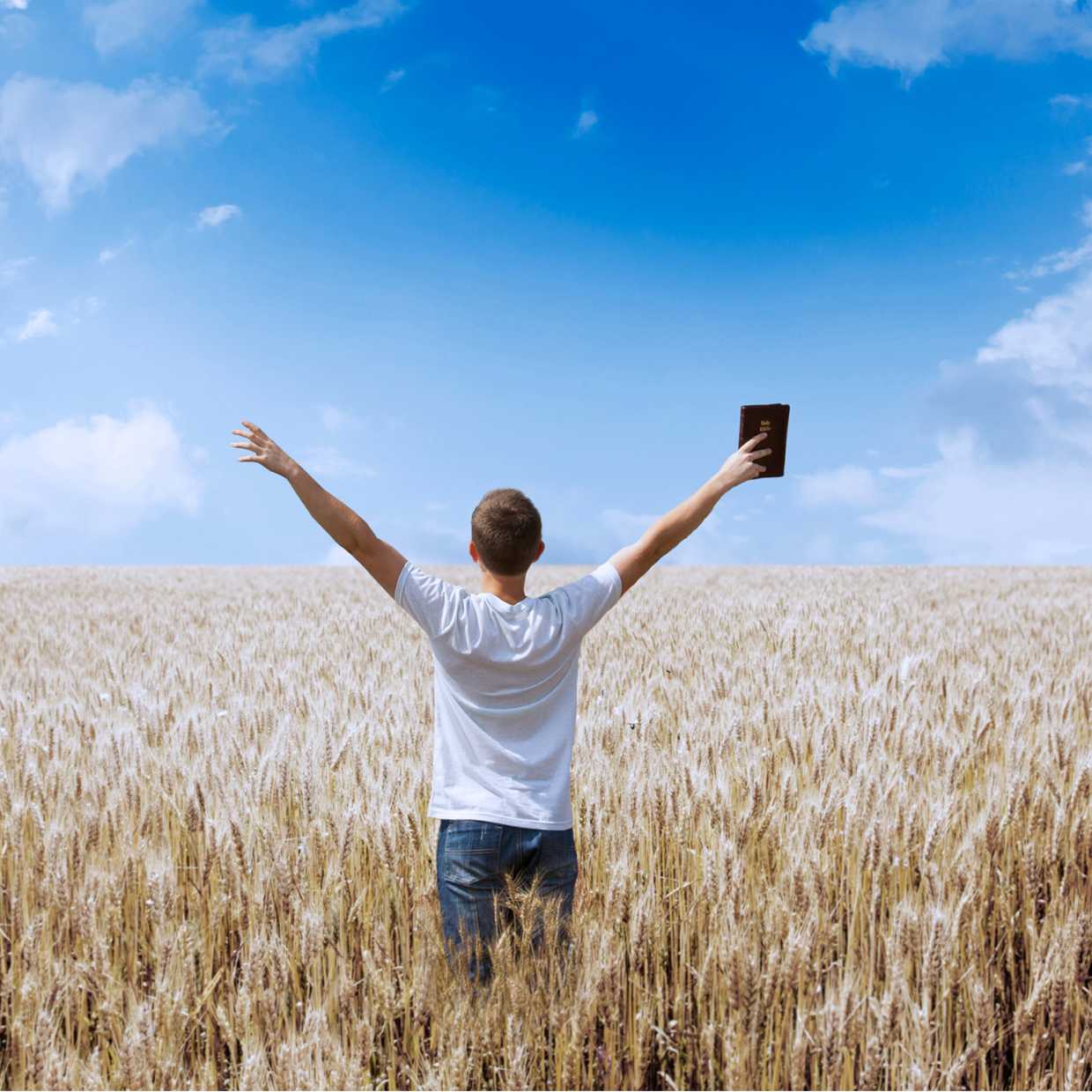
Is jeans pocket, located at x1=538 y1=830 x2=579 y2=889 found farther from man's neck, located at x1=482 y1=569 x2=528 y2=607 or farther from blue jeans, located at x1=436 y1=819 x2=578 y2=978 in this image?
man's neck, located at x1=482 y1=569 x2=528 y2=607

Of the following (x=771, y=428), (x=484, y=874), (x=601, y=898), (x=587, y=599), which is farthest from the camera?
(x=771, y=428)

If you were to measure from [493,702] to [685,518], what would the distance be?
0.72m

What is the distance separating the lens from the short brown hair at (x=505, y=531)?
2.07m

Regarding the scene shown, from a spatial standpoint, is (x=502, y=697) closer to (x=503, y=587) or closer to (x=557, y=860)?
(x=503, y=587)

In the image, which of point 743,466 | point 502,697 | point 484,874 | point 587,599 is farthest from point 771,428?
point 484,874

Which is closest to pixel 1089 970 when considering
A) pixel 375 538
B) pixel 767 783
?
pixel 767 783

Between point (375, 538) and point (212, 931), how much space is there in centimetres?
114

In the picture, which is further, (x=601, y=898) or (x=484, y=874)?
(x=601, y=898)

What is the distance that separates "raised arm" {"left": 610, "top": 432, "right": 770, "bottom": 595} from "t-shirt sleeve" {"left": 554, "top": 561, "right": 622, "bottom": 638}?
0.06m

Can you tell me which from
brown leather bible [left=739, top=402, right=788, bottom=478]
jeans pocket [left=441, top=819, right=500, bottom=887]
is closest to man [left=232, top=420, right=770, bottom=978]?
jeans pocket [left=441, top=819, right=500, bottom=887]

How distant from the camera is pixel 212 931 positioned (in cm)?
220

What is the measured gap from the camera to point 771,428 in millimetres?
2377

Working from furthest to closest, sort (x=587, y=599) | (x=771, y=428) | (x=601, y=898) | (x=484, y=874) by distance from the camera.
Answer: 1. (x=771, y=428)
2. (x=601, y=898)
3. (x=587, y=599)
4. (x=484, y=874)

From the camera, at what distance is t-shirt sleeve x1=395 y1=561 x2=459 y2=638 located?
1989 mm
